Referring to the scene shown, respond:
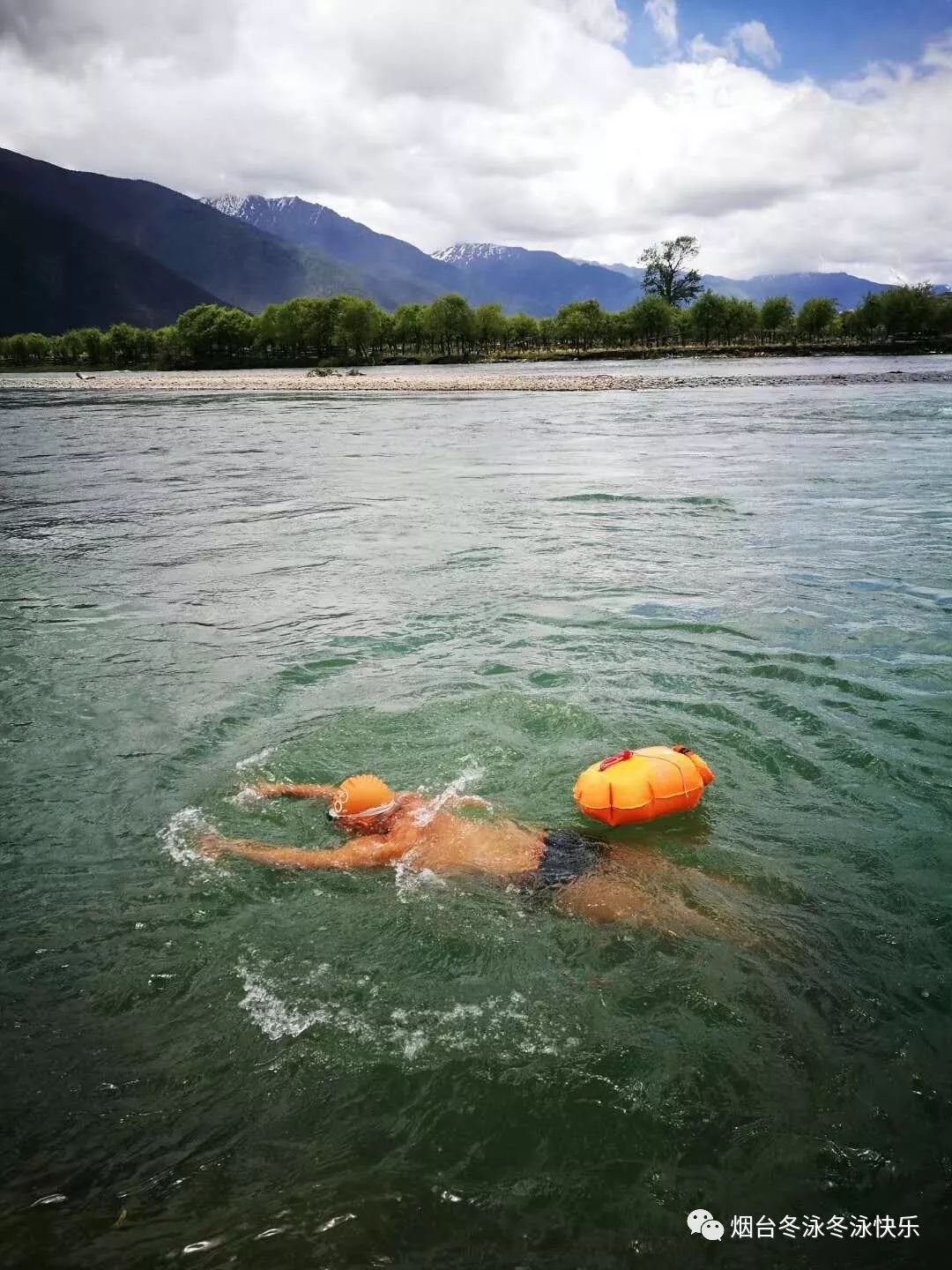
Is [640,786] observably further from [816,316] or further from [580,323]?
[580,323]

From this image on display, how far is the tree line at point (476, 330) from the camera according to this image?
128625 millimetres

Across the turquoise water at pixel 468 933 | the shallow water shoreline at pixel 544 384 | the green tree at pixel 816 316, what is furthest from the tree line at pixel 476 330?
the turquoise water at pixel 468 933

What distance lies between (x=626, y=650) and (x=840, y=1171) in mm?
7232

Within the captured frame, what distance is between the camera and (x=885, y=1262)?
345 centimetres

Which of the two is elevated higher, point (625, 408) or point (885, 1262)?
point (625, 408)

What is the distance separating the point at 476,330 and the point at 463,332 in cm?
332

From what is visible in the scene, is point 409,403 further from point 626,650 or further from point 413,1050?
point 413,1050

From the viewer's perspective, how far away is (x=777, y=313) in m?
130

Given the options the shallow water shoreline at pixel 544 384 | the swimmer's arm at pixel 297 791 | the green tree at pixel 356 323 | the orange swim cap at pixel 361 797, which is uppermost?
the green tree at pixel 356 323

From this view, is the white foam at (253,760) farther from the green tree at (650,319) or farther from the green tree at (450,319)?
the green tree at (650,319)

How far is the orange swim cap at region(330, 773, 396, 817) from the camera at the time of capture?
692 centimetres

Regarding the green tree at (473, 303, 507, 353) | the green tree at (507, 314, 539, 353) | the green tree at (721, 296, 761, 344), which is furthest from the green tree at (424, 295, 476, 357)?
the green tree at (721, 296, 761, 344)

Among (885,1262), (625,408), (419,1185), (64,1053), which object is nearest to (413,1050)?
(419,1185)

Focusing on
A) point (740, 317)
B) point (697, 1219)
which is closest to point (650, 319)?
point (740, 317)
